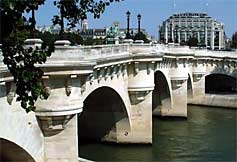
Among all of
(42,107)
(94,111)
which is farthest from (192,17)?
(42,107)

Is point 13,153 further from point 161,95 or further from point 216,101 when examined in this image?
point 216,101

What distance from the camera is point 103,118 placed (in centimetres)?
3503

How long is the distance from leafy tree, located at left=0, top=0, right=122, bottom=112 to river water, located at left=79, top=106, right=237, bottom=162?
904 inches

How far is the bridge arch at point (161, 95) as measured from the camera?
49.2 m

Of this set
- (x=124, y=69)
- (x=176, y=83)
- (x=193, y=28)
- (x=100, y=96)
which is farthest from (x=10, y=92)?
(x=193, y=28)

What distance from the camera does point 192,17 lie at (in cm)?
16475

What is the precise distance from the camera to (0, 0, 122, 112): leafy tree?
25.3 ft

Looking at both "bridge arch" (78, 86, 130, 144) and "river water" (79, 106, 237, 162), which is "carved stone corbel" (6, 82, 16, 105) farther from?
"bridge arch" (78, 86, 130, 144)

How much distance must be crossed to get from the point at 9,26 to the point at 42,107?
12.2 m

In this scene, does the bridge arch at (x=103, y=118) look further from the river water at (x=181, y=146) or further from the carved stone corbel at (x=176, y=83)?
the carved stone corbel at (x=176, y=83)

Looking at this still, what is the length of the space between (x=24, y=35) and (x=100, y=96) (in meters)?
26.6

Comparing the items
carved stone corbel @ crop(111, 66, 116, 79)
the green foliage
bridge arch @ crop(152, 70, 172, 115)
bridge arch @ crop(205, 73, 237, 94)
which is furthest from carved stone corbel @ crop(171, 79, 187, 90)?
bridge arch @ crop(205, 73, 237, 94)

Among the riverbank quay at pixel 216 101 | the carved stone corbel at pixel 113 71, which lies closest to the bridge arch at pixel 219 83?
the riverbank quay at pixel 216 101

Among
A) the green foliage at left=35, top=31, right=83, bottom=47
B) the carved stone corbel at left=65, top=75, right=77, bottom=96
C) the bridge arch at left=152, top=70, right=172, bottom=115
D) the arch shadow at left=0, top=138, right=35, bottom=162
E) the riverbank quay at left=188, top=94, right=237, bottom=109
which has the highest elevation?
the green foliage at left=35, top=31, right=83, bottom=47
